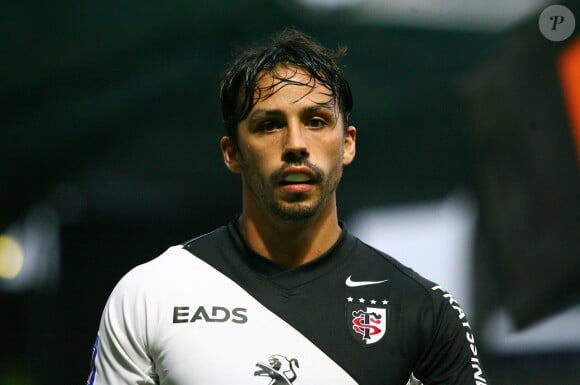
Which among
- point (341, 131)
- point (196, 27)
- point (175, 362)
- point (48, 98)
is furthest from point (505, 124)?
point (175, 362)

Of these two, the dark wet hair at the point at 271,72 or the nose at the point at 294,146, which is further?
the dark wet hair at the point at 271,72

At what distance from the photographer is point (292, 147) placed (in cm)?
267

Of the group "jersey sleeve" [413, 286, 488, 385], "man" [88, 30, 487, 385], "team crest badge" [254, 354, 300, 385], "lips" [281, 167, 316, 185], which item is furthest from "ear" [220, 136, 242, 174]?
"jersey sleeve" [413, 286, 488, 385]

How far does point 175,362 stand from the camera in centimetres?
263

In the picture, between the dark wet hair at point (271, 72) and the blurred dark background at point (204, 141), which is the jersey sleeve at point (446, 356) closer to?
the dark wet hair at point (271, 72)

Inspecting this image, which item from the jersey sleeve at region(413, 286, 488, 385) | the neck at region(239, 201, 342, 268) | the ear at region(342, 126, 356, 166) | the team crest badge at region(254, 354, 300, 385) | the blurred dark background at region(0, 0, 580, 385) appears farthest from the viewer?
the blurred dark background at region(0, 0, 580, 385)

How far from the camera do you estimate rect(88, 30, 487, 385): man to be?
2.66 meters

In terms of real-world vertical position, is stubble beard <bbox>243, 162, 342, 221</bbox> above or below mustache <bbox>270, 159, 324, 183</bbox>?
below

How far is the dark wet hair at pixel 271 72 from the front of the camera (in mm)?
2828

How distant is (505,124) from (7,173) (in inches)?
135

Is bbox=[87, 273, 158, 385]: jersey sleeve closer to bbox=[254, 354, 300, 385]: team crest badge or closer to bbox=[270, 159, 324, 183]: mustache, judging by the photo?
bbox=[254, 354, 300, 385]: team crest badge

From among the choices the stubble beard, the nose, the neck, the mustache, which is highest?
the nose

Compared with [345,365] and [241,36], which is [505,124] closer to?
[241,36]

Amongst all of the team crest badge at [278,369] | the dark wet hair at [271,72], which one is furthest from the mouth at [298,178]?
the team crest badge at [278,369]
